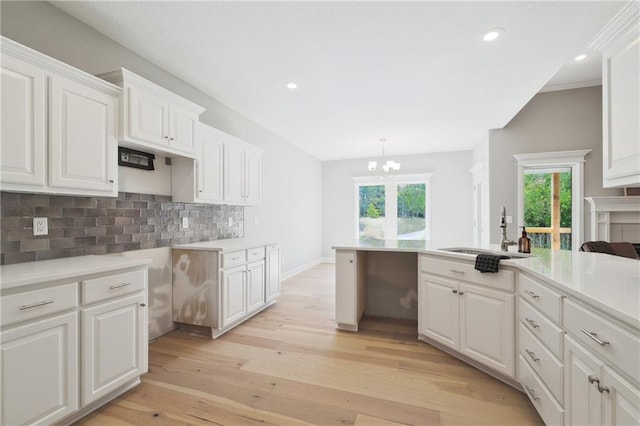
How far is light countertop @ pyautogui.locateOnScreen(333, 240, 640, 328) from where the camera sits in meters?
1.03

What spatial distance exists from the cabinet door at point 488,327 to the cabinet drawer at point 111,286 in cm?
247

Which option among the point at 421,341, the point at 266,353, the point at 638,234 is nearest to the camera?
the point at 266,353

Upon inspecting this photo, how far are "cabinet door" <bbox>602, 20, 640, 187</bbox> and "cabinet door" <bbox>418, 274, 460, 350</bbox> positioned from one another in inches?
49.6

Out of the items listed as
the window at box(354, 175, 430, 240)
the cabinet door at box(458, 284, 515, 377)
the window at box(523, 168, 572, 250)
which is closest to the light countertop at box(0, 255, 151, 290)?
the cabinet door at box(458, 284, 515, 377)

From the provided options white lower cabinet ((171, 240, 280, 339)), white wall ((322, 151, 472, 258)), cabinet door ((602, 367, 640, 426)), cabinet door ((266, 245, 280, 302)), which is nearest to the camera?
cabinet door ((602, 367, 640, 426))

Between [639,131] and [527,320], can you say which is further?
[527,320]

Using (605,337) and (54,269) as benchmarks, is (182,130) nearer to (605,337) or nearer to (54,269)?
(54,269)

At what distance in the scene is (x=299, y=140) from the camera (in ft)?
18.1

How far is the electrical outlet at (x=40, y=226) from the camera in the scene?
1.87 metres

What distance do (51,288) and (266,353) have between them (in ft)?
5.40

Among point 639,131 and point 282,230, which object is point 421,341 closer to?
point 639,131

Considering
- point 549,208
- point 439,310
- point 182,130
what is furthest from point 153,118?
point 549,208

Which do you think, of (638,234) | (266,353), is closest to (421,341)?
(266,353)

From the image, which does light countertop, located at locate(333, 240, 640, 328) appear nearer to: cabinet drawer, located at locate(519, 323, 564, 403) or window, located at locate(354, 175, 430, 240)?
cabinet drawer, located at locate(519, 323, 564, 403)
